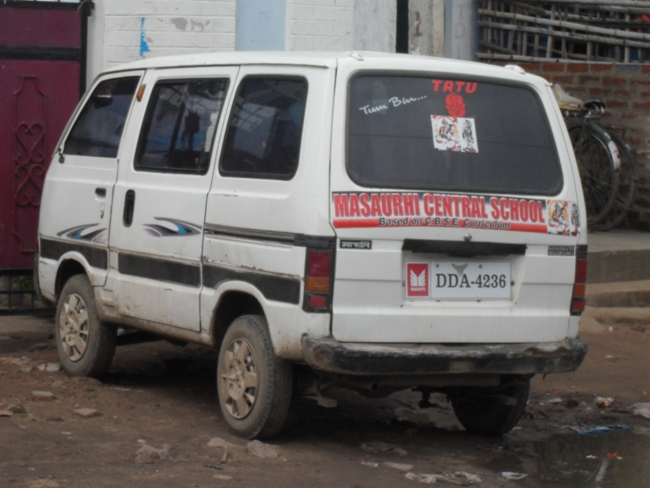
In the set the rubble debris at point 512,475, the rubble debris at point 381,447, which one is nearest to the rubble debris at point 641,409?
the rubble debris at point 512,475

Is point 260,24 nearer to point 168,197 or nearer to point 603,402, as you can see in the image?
point 168,197

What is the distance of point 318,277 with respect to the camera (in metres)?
4.94

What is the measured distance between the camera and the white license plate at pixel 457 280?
202 inches

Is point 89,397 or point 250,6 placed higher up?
point 250,6

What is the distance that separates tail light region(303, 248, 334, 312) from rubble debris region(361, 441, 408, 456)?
1.01m

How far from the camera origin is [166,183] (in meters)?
5.99

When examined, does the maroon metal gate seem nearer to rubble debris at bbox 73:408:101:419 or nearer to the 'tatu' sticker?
rubble debris at bbox 73:408:101:419

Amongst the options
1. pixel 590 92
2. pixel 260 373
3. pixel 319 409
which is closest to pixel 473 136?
pixel 260 373

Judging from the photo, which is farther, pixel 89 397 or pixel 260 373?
pixel 89 397

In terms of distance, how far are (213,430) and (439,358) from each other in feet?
4.50

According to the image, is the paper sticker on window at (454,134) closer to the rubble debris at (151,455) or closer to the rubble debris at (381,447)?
the rubble debris at (381,447)

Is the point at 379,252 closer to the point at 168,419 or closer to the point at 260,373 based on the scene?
the point at 260,373

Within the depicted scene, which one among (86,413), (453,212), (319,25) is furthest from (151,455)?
(319,25)

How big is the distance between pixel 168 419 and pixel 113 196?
4.39ft
